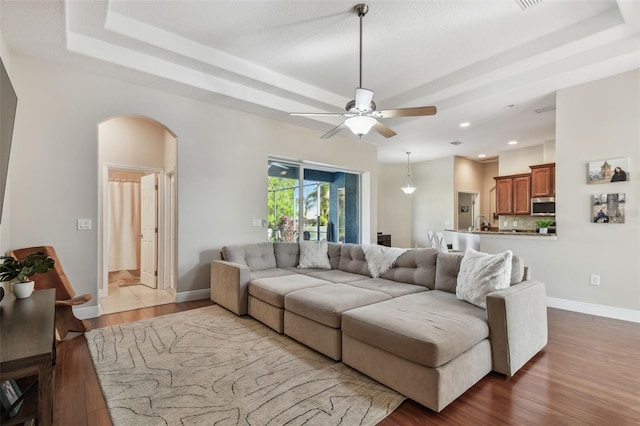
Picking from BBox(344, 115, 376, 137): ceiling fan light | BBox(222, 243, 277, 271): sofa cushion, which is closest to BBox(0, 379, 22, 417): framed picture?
BBox(222, 243, 277, 271): sofa cushion

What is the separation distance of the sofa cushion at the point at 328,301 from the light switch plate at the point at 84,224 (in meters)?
2.52

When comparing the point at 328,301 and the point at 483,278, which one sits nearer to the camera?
the point at 483,278

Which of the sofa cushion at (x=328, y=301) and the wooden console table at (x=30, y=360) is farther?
the sofa cushion at (x=328, y=301)

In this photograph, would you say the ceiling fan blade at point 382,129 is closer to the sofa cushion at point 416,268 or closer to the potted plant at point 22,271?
the sofa cushion at point 416,268

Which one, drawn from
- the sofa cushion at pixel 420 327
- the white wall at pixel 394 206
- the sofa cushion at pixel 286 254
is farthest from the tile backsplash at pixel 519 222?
the sofa cushion at pixel 420 327

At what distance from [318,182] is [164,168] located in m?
2.81

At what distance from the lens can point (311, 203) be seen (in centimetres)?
591

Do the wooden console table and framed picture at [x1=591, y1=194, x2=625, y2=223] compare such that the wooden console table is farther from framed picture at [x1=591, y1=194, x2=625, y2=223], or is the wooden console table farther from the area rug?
framed picture at [x1=591, y1=194, x2=625, y2=223]

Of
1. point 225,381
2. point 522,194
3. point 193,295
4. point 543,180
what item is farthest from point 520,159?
point 225,381

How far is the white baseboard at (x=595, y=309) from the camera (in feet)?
11.4

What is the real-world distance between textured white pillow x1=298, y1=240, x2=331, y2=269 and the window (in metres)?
1.03

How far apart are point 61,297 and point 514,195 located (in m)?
8.65

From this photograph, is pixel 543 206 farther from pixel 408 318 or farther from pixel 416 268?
pixel 408 318

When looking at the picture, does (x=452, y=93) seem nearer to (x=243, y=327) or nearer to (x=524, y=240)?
(x=524, y=240)
